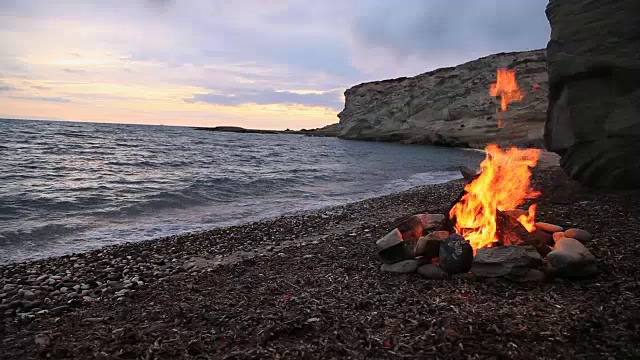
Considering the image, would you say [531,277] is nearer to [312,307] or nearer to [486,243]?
[486,243]

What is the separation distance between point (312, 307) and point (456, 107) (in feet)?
231

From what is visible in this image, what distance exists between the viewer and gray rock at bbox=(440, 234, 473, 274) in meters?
6.98

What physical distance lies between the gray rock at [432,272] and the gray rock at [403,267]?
166mm

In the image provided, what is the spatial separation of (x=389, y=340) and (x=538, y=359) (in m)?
1.64

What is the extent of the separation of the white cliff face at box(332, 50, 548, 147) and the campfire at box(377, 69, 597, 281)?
146ft

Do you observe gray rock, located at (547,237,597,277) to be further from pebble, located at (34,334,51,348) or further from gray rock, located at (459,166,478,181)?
pebble, located at (34,334,51,348)

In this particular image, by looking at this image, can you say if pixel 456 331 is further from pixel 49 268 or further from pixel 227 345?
pixel 49 268

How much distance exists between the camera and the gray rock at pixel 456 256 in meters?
6.98

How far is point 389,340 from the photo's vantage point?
486 cm

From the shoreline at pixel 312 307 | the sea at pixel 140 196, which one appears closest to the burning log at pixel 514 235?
the shoreline at pixel 312 307

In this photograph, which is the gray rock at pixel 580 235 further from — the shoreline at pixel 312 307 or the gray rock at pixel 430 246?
the gray rock at pixel 430 246

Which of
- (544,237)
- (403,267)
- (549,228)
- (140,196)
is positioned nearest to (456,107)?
(140,196)

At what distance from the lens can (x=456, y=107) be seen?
7012cm

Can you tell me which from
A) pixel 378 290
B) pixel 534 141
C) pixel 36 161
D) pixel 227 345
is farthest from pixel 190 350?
pixel 534 141
